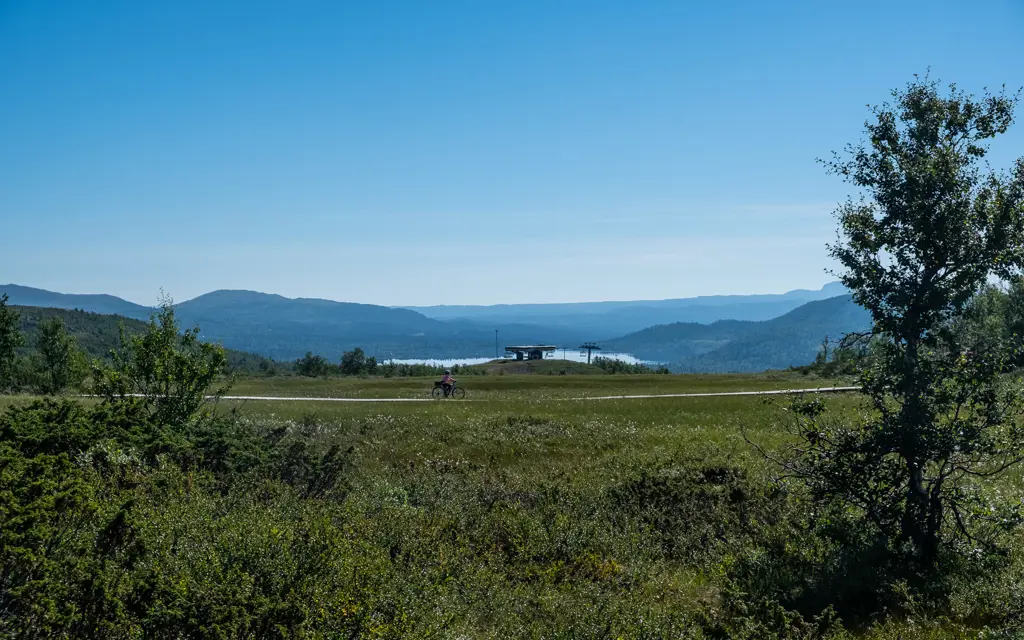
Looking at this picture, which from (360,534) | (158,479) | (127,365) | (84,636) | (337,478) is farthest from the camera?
(127,365)

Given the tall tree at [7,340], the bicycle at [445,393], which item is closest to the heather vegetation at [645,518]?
the bicycle at [445,393]

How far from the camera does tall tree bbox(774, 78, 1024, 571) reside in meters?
12.4

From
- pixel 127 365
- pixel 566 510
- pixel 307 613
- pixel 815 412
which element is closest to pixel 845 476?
pixel 815 412

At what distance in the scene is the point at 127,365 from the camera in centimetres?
2244

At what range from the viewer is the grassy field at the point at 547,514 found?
10258mm

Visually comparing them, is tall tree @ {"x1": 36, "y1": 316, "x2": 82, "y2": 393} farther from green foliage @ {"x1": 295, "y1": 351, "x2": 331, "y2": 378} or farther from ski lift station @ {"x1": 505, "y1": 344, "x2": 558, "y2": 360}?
ski lift station @ {"x1": 505, "y1": 344, "x2": 558, "y2": 360}

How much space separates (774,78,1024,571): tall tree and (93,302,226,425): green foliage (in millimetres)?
18070

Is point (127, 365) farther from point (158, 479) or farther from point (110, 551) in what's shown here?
point (110, 551)

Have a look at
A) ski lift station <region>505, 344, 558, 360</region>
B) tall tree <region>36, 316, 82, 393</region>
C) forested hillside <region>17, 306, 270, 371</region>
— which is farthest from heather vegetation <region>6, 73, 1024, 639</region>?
forested hillside <region>17, 306, 270, 371</region>

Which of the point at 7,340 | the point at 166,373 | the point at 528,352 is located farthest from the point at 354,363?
the point at 166,373

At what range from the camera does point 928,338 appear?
12.9 metres

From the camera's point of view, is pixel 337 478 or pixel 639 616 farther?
pixel 337 478

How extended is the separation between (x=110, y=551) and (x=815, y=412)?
12.3 meters

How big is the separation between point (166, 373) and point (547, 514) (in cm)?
1310
